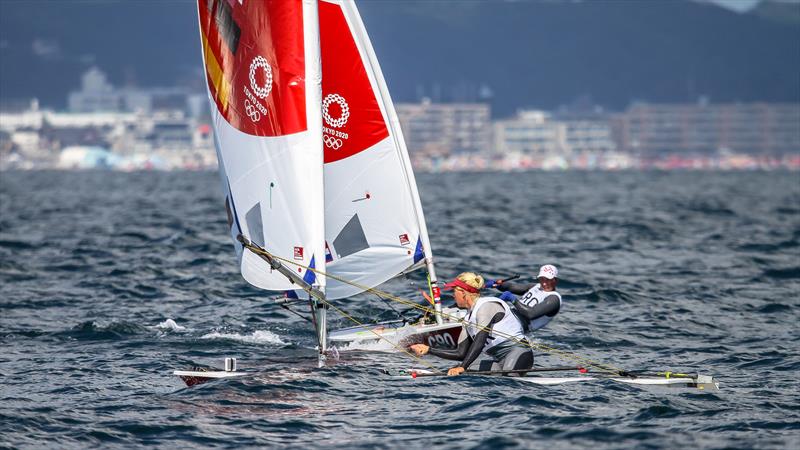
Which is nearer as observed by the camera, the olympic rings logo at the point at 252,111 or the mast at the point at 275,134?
the mast at the point at 275,134

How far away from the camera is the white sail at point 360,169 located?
16.6 metres

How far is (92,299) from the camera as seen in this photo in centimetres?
2327

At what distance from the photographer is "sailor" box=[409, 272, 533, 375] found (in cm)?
1489

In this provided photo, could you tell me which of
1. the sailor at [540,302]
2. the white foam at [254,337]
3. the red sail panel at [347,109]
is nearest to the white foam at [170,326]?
the white foam at [254,337]

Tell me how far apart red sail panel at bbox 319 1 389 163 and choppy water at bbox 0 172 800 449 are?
2.99m

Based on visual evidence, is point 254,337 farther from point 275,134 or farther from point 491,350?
point 491,350

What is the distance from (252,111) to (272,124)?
0.42 m

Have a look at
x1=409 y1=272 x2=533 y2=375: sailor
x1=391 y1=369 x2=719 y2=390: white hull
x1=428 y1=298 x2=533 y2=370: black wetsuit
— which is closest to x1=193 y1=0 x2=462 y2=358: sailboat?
x1=428 y1=298 x2=533 y2=370: black wetsuit

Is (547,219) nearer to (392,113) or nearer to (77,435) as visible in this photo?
(392,113)

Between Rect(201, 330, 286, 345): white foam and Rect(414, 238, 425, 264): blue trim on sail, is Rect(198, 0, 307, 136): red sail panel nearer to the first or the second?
Rect(414, 238, 425, 264): blue trim on sail

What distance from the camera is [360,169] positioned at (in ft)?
55.5

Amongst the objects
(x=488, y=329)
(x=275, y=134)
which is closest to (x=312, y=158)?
(x=275, y=134)

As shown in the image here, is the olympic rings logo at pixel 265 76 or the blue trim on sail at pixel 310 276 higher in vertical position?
the olympic rings logo at pixel 265 76

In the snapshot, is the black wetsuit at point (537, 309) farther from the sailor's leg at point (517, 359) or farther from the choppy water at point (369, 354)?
the choppy water at point (369, 354)
